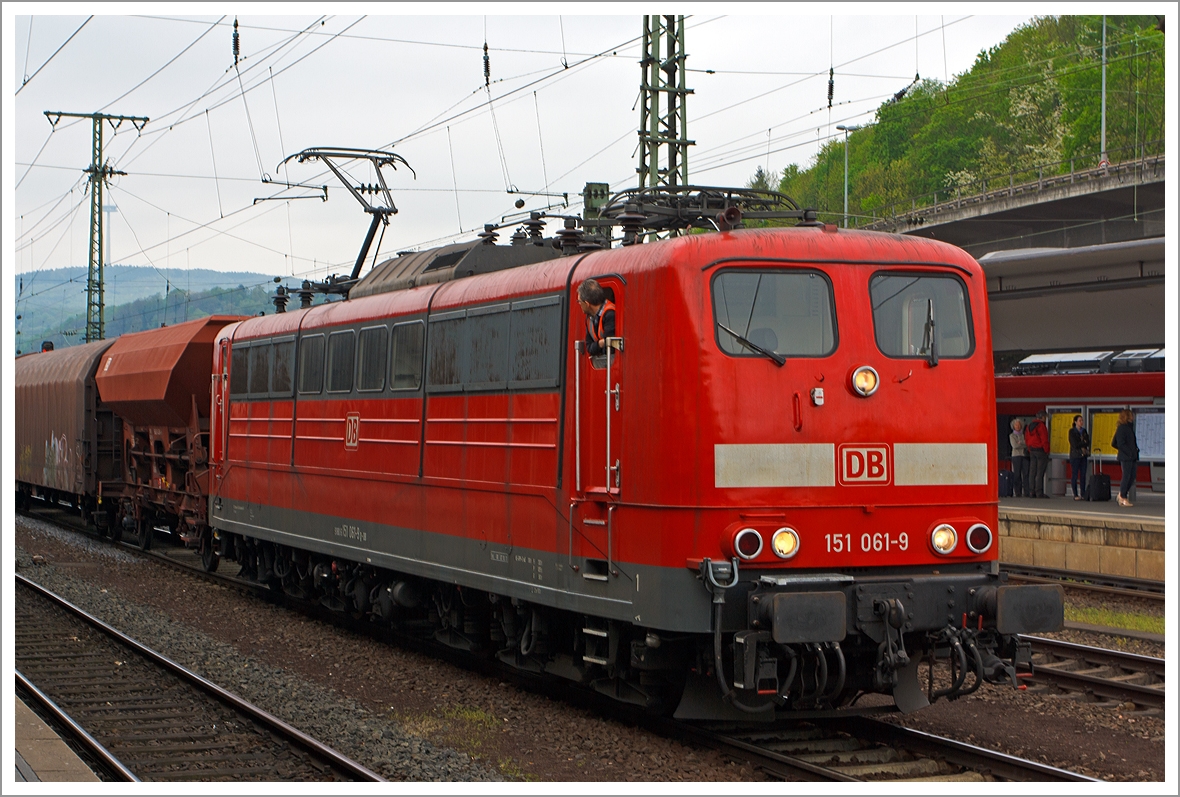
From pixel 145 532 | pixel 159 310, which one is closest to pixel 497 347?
pixel 145 532

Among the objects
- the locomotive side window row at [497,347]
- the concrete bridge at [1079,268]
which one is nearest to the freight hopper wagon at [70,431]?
the locomotive side window row at [497,347]

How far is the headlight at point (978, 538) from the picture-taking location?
8.73 m

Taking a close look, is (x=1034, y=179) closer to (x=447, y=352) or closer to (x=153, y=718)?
(x=447, y=352)

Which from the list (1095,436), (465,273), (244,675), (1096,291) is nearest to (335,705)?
(244,675)

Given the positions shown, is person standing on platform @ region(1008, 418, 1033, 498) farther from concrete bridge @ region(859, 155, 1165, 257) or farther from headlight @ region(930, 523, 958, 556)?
headlight @ region(930, 523, 958, 556)

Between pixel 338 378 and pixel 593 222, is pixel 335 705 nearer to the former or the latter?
pixel 338 378

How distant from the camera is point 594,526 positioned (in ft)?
29.7

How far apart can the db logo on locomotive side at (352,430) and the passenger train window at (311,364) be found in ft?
2.84

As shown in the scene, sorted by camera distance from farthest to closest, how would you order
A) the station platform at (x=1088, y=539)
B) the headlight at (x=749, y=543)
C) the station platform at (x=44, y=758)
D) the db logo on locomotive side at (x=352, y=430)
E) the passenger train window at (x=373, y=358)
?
the station platform at (x=1088, y=539) < the db logo on locomotive side at (x=352, y=430) < the passenger train window at (x=373, y=358) < the headlight at (x=749, y=543) < the station platform at (x=44, y=758)

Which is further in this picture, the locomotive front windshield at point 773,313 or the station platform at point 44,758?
the locomotive front windshield at point 773,313

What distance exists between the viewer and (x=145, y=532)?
23.3 meters

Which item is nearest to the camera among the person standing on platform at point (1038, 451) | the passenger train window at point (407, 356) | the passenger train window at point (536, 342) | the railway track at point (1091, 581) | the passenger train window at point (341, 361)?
the passenger train window at point (536, 342)

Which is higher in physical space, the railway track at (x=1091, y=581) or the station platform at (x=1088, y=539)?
the station platform at (x=1088, y=539)

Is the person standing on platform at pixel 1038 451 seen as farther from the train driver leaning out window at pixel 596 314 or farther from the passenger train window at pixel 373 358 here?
the train driver leaning out window at pixel 596 314
